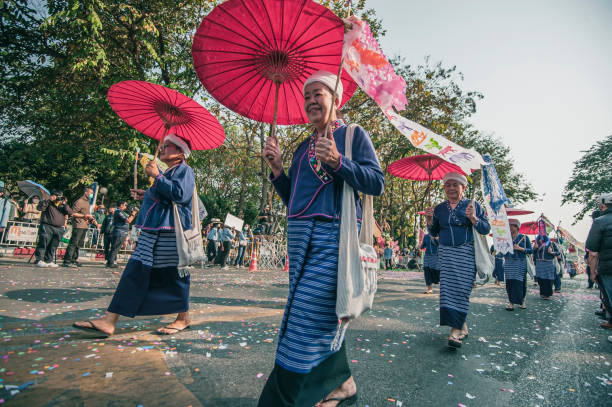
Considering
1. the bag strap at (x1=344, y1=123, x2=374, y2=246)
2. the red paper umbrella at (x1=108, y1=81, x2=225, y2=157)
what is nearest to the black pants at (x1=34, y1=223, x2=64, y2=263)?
the red paper umbrella at (x1=108, y1=81, x2=225, y2=157)

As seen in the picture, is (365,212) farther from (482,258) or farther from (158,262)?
(482,258)

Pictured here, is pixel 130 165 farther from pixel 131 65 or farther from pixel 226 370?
pixel 226 370

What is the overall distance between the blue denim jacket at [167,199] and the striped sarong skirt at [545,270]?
1082 centimetres

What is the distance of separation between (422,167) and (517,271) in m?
4.19

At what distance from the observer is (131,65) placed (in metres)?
12.1

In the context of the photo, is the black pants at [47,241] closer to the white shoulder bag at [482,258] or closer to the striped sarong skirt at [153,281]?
the striped sarong skirt at [153,281]

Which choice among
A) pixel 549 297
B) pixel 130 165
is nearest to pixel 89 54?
pixel 130 165

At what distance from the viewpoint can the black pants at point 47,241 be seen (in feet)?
28.1

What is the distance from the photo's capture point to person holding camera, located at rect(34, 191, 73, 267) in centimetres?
857

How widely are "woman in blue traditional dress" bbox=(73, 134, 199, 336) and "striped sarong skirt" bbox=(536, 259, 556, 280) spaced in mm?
10685

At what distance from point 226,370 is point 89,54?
36.1 feet

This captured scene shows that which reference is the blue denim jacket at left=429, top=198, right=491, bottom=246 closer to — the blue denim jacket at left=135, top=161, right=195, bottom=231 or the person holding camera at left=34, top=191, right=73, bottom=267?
the blue denim jacket at left=135, top=161, right=195, bottom=231

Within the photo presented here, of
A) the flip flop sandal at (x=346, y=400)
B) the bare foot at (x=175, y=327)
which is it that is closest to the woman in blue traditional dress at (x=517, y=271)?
the flip flop sandal at (x=346, y=400)

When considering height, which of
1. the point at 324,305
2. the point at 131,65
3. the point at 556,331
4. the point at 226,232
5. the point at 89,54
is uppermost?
the point at 131,65
